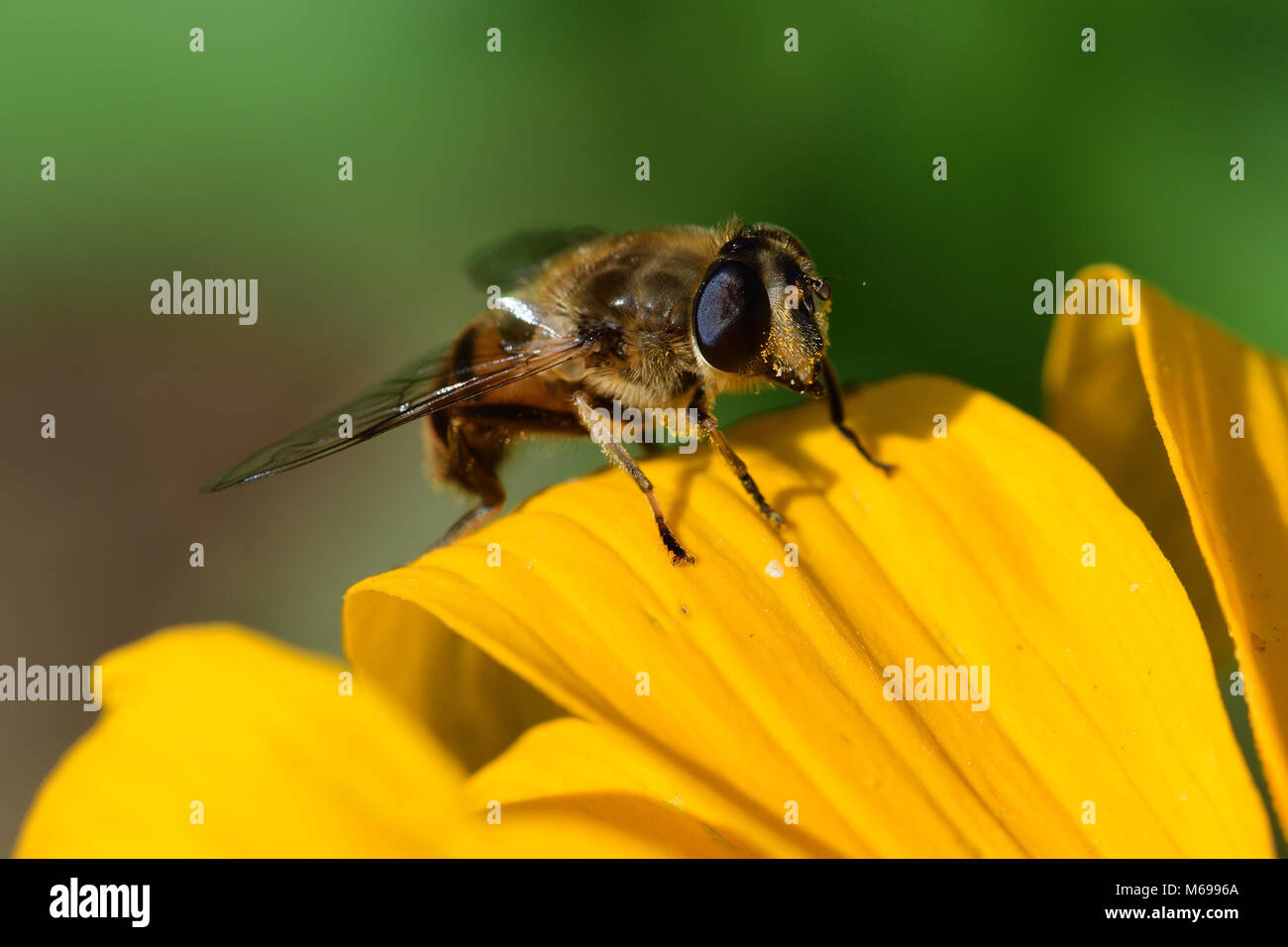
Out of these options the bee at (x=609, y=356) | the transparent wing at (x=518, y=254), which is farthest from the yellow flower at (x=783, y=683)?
the transparent wing at (x=518, y=254)

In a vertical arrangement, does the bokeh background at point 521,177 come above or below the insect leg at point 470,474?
above

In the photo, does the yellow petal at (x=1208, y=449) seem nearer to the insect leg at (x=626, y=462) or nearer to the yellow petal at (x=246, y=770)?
the insect leg at (x=626, y=462)

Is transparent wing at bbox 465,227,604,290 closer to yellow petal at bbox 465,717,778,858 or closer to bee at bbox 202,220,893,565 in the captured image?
bee at bbox 202,220,893,565

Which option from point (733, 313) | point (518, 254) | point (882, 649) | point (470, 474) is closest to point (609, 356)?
point (733, 313)

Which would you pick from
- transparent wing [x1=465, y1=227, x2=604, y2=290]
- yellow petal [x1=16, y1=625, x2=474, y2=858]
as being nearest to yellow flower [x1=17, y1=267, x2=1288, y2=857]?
yellow petal [x1=16, y1=625, x2=474, y2=858]

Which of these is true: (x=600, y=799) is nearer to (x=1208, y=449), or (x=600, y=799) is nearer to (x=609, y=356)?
(x=1208, y=449)

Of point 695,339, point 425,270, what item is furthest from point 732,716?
point 425,270
